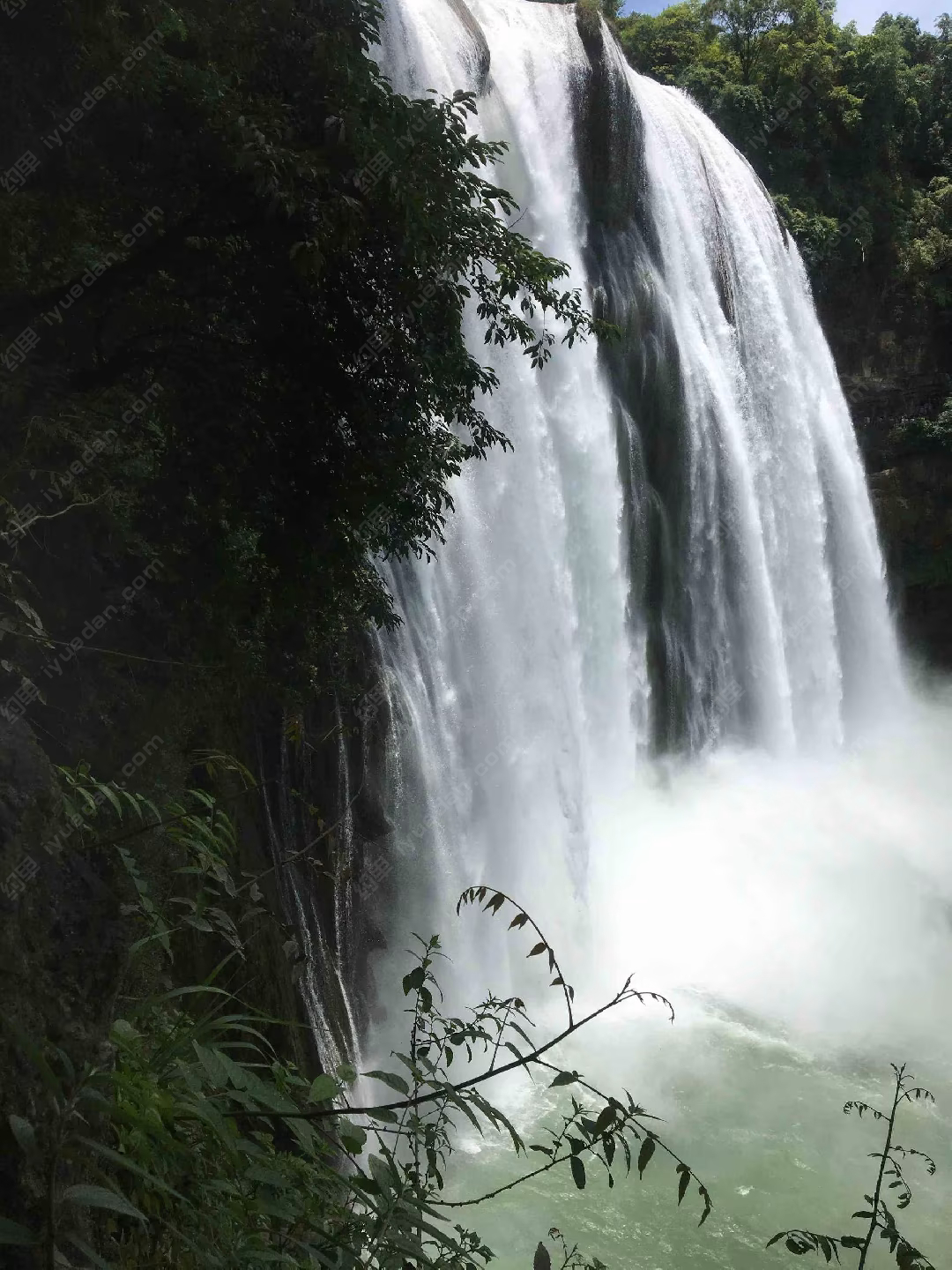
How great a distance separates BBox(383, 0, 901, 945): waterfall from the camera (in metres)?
9.24

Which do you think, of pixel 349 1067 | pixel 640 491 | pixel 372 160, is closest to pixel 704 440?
pixel 640 491

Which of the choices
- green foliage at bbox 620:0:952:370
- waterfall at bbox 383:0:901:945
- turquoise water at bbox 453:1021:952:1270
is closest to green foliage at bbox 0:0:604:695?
waterfall at bbox 383:0:901:945

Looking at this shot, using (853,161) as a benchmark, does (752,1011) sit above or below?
below

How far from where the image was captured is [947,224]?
22.1 meters

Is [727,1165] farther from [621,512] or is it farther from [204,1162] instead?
[621,512]

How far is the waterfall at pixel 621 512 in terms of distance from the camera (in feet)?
30.3

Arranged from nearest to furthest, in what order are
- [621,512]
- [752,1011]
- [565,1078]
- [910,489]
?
[565,1078] < [752,1011] < [621,512] < [910,489]

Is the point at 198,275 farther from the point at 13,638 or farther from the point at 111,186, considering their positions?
the point at 13,638

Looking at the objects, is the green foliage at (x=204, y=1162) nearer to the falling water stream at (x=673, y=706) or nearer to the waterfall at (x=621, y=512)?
the falling water stream at (x=673, y=706)

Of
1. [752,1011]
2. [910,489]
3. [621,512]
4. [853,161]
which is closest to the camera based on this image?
[752,1011]

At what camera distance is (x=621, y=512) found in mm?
12719

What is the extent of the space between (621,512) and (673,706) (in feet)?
10.9

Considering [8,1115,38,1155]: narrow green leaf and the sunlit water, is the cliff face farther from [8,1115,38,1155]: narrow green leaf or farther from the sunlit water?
[8,1115,38,1155]: narrow green leaf

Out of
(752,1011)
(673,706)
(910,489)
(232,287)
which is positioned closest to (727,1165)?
(752,1011)
